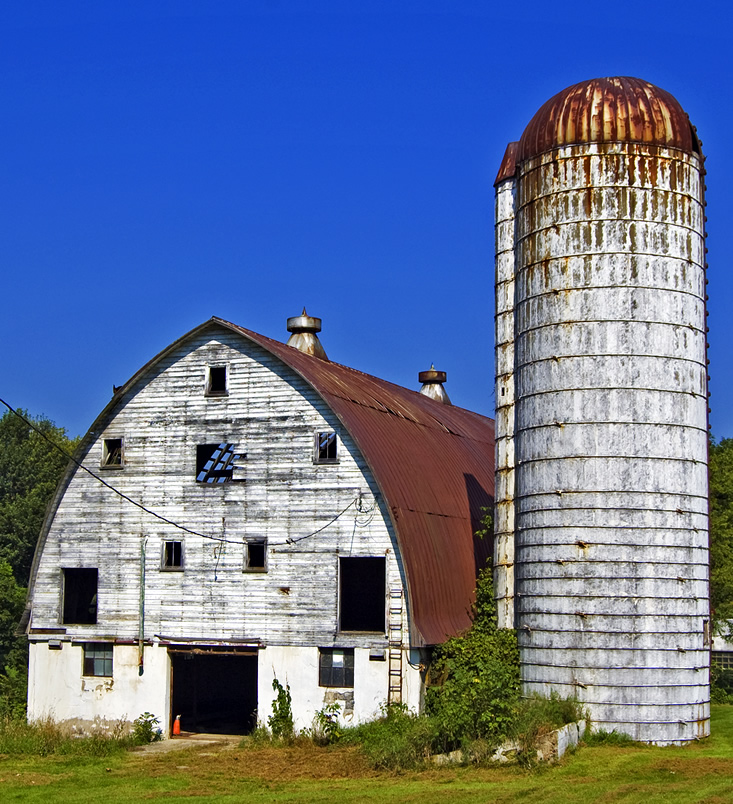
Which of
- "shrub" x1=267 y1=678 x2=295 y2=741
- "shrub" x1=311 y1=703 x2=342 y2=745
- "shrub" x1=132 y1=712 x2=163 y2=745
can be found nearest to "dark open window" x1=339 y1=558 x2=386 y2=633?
"shrub" x1=267 y1=678 x2=295 y2=741

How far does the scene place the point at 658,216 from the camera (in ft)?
92.2

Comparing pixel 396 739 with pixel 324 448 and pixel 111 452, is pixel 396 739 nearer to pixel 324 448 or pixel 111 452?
pixel 324 448

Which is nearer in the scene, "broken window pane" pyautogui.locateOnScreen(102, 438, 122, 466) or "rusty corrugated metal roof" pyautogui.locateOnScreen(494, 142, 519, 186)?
"rusty corrugated metal roof" pyautogui.locateOnScreen(494, 142, 519, 186)

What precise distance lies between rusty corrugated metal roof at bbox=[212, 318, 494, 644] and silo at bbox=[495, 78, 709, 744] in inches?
77.4

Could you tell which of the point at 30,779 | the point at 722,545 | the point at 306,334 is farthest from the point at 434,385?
the point at 30,779

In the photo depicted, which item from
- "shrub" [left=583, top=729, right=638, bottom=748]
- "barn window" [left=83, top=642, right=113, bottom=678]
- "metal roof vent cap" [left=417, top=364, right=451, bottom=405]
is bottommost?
"shrub" [left=583, top=729, right=638, bottom=748]

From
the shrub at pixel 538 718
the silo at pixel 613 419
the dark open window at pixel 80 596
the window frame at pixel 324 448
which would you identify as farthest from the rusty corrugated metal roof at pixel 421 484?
the dark open window at pixel 80 596

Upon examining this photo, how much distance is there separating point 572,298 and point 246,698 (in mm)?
18586

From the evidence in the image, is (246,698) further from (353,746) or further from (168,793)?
(168,793)

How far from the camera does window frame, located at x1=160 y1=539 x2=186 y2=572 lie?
31062 mm

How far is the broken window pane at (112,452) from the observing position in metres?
32.4

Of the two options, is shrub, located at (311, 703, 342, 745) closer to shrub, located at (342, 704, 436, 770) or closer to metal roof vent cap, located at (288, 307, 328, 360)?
shrub, located at (342, 704, 436, 770)

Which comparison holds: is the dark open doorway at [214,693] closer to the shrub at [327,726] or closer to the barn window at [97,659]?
the barn window at [97,659]

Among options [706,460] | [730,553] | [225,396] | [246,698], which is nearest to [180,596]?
[225,396]
